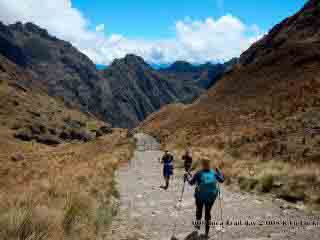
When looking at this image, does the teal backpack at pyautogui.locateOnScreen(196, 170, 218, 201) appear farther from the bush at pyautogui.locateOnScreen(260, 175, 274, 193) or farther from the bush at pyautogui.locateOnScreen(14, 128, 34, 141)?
the bush at pyautogui.locateOnScreen(14, 128, 34, 141)

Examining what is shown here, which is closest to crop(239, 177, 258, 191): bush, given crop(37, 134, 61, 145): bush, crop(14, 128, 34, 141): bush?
crop(14, 128, 34, 141): bush

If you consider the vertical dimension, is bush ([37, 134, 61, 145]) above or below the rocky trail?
above

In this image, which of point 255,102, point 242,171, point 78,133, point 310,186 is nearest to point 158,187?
point 242,171

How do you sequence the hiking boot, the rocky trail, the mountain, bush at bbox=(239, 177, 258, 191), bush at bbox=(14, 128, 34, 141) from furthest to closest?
bush at bbox=(14, 128, 34, 141)
the mountain
bush at bbox=(239, 177, 258, 191)
the rocky trail
the hiking boot

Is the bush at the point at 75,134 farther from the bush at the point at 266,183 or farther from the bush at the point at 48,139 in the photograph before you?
the bush at the point at 266,183

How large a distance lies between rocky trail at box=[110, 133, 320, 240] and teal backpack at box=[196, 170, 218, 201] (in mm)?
1023

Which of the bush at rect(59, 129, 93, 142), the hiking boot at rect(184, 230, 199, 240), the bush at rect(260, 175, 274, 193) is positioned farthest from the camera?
the bush at rect(59, 129, 93, 142)

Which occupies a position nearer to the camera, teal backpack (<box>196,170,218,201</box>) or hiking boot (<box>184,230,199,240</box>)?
teal backpack (<box>196,170,218,201</box>)

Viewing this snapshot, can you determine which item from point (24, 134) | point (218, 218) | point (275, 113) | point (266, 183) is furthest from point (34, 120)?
point (218, 218)

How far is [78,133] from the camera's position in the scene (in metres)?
151

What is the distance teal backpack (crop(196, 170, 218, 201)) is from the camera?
8047 millimetres

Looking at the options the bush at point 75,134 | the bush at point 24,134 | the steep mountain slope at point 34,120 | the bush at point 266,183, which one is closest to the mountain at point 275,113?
the bush at point 266,183

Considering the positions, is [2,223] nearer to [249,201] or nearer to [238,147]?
[249,201]

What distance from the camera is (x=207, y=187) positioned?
8062 millimetres
